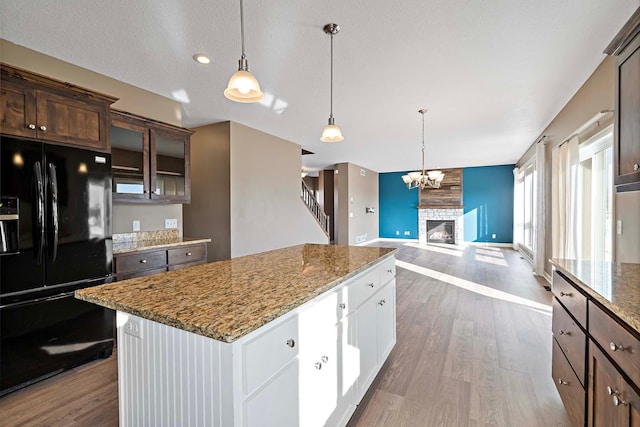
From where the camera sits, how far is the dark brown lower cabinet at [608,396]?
3.35ft

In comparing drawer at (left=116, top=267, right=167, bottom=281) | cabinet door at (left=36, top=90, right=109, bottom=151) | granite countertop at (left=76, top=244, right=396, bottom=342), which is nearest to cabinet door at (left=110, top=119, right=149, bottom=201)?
cabinet door at (left=36, top=90, right=109, bottom=151)

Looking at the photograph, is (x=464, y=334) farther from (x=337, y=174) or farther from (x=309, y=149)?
(x=337, y=174)

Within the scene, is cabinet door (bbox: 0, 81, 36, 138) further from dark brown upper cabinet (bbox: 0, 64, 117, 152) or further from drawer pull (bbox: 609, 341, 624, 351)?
drawer pull (bbox: 609, 341, 624, 351)

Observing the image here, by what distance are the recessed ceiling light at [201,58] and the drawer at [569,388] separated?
141 inches

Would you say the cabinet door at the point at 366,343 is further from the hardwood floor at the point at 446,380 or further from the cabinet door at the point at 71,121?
the cabinet door at the point at 71,121

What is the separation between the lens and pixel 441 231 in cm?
1065

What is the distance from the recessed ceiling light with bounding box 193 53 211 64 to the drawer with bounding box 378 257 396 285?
8.14 ft

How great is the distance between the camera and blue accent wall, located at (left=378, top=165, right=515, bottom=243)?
9.68m

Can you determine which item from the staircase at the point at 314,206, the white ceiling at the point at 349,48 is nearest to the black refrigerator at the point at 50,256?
the white ceiling at the point at 349,48

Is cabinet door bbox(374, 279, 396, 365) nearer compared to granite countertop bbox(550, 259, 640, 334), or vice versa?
granite countertop bbox(550, 259, 640, 334)

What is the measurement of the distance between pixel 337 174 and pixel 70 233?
291 inches

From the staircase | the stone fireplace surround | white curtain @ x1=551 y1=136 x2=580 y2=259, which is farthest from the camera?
the stone fireplace surround

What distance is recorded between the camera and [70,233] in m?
2.32

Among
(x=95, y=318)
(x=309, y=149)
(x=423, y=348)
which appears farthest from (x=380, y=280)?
(x=309, y=149)
